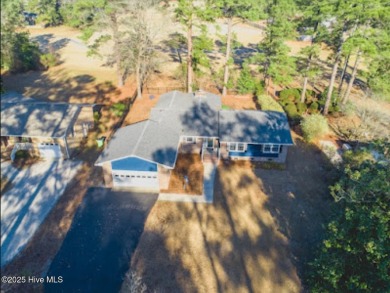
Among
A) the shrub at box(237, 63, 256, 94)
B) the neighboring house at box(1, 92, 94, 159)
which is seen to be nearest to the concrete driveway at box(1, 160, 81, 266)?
the neighboring house at box(1, 92, 94, 159)

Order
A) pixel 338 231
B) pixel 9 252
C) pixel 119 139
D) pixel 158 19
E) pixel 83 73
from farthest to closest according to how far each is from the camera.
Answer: pixel 83 73 → pixel 158 19 → pixel 119 139 → pixel 9 252 → pixel 338 231

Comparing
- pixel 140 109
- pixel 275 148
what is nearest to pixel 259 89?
pixel 275 148

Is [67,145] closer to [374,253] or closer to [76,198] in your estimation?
[76,198]

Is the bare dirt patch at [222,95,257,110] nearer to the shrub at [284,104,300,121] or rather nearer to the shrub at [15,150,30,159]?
the shrub at [284,104,300,121]

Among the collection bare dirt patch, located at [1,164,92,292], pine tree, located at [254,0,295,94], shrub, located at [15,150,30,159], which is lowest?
bare dirt patch, located at [1,164,92,292]

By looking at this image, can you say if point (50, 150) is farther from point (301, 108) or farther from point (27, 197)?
point (301, 108)

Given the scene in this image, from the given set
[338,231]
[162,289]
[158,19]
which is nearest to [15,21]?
[158,19]

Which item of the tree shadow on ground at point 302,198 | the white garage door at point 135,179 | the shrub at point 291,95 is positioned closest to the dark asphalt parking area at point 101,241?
the white garage door at point 135,179
